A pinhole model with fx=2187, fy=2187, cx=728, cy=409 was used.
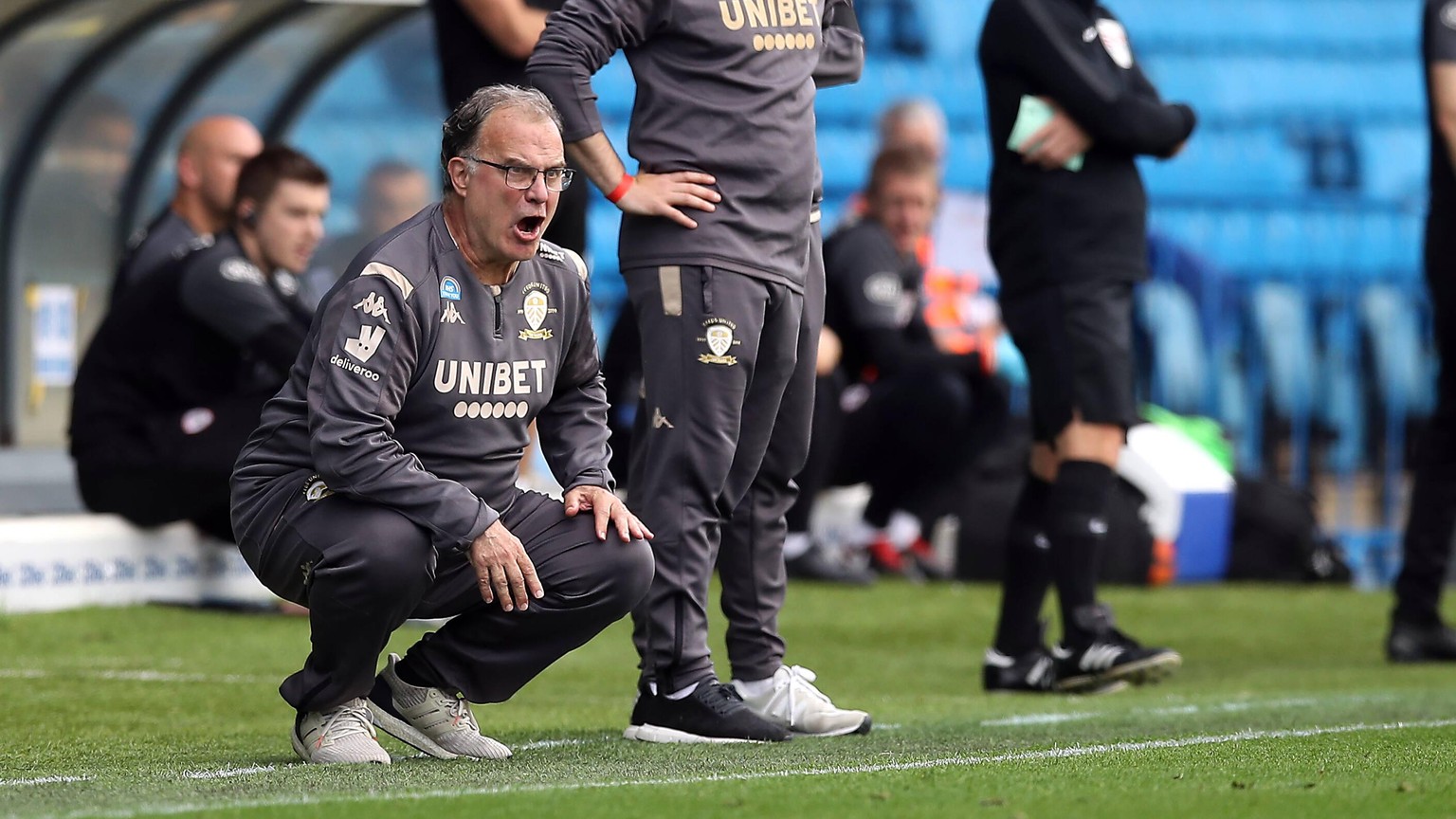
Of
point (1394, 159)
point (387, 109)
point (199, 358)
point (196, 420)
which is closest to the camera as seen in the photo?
point (196, 420)

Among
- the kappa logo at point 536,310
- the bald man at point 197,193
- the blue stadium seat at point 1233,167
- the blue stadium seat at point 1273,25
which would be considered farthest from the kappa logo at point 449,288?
the blue stadium seat at point 1273,25

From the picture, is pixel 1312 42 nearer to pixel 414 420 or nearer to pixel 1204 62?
pixel 1204 62

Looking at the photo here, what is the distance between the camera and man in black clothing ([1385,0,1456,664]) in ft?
22.1

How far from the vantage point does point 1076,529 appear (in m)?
5.92

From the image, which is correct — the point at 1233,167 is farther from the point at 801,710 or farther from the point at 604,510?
the point at 604,510

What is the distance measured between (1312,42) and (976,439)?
755 cm

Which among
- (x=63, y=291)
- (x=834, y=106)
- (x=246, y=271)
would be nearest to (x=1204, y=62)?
(x=834, y=106)

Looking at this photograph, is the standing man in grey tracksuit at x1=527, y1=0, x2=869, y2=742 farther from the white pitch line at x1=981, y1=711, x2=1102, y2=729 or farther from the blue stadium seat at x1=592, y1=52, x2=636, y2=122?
the blue stadium seat at x1=592, y1=52, x2=636, y2=122

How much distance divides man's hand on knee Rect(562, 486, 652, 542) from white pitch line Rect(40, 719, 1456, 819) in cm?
56

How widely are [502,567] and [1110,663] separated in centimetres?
235

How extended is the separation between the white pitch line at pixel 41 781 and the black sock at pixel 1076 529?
2.95m

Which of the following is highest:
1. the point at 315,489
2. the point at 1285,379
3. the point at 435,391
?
the point at 435,391

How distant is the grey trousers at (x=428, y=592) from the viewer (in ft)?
12.7

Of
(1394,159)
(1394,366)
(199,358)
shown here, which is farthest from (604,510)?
(1394,159)
